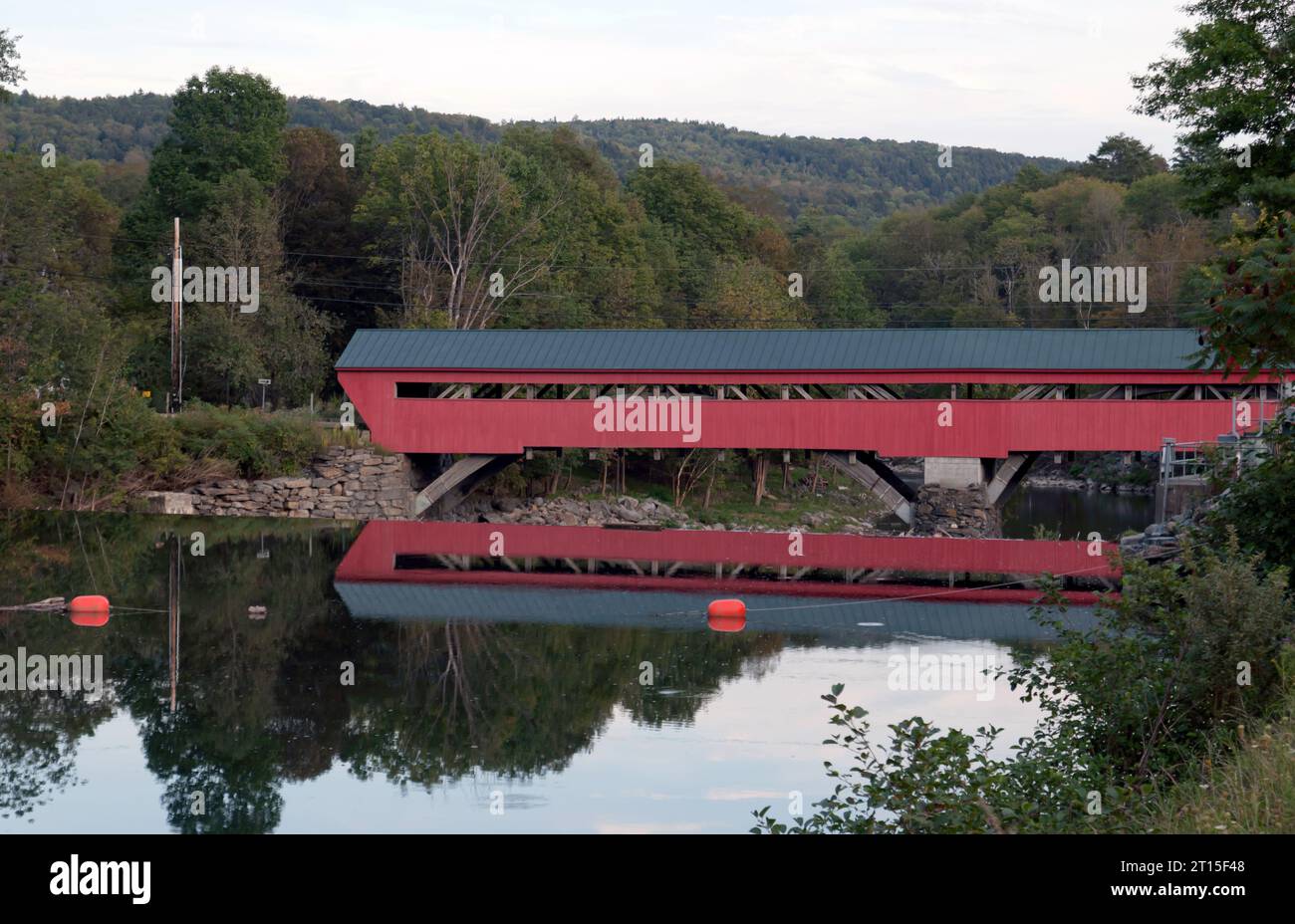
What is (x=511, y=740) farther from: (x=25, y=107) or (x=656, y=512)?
(x=25, y=107)

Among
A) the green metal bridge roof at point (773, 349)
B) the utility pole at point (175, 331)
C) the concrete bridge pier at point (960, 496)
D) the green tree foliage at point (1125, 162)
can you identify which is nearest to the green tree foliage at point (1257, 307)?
the green metal bridge roof at point (773, 349)

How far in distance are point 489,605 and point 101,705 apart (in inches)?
261

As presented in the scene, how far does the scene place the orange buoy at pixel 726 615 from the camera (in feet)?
55.6

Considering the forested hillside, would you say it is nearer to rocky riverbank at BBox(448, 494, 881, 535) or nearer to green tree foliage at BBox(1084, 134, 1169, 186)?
green tree foliage at BBox(1084, 134, 1169, 186)

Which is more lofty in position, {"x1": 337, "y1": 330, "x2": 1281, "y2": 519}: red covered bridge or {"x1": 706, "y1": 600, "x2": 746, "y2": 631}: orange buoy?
{"x1": 337, "y1": 330, "x2": 1281, "y2": 519}: red covered bridge

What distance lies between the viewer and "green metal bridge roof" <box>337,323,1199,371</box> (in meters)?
29.4

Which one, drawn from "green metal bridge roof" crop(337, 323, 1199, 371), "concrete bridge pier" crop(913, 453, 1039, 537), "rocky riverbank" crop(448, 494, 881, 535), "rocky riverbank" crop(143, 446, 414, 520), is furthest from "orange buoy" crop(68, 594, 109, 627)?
"concrete bridge pier" crop(913, 453, 1039, 537)

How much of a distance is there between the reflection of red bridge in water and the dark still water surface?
19 centimetres

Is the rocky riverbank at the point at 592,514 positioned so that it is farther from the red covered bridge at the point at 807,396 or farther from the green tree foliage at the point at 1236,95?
the green tree foliage at the point at 1236,95

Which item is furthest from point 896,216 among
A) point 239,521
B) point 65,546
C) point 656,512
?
point 65,546

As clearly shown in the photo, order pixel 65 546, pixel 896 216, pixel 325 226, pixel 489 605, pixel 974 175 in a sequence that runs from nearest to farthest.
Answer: pixel 489 605 → pixel 65 546 → pixel 325 226 → pixel 896 216 → pixel 974 175

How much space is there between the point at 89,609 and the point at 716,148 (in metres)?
115

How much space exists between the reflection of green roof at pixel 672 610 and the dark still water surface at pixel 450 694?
0.07 m

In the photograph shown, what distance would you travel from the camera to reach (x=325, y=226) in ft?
165
